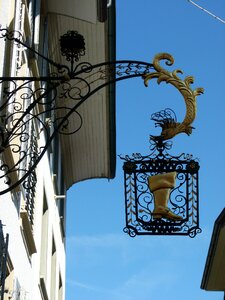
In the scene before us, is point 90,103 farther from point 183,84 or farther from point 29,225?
point 183,84

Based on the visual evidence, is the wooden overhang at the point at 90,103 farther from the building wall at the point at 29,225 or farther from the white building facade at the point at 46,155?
the building wall at the point at 29,225

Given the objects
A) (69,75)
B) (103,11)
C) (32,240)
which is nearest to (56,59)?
(103,11)

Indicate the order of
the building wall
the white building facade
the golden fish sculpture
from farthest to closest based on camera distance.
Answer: the white building facade < the building wall < the golden fish sculpture

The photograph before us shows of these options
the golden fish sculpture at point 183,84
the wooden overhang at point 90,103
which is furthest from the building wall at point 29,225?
the golden fish sculpture at point 183,84

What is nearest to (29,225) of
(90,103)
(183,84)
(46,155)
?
(46,155)

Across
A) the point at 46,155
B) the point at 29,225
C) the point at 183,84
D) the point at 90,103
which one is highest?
the point at 90,103

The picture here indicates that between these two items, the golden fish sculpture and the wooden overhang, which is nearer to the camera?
the golden fish sculpture

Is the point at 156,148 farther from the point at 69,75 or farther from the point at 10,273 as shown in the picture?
the point at 10,273

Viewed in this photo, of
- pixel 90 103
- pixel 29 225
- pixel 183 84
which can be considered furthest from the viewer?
pixel 90 103

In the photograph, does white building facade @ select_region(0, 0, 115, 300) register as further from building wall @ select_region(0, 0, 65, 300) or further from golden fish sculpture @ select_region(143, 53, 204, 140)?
golden fish sculpture @ select_region(143, 53, 204, 140)

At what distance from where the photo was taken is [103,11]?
16.7 meters

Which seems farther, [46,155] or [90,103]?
[90,103]

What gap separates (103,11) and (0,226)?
6.85m

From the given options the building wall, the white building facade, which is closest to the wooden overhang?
the white building facade
